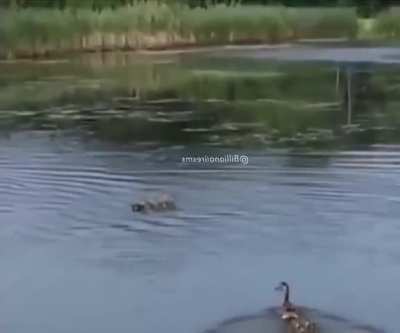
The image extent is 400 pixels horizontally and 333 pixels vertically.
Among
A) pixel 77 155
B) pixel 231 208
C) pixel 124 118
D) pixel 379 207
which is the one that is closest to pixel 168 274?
pixel 231 208

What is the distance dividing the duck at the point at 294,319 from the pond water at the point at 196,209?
0.15 m

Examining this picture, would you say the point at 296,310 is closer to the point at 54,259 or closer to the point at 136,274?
the point at 136,274

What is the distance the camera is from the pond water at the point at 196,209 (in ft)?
20.8

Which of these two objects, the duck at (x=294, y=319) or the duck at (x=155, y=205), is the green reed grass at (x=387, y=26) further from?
the duck at (x=294, y=319)

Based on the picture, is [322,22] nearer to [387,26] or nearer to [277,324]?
[387,26]

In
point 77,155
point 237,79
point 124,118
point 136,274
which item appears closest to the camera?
point 136,274

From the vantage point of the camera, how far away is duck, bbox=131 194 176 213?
8031 mm

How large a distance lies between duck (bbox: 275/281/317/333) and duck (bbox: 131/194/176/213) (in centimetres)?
196

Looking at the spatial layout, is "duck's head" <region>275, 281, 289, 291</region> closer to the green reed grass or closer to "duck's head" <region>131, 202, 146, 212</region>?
"duck's head" <region>131, 202, 146, 212</region>

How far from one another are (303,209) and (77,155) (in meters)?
3.10

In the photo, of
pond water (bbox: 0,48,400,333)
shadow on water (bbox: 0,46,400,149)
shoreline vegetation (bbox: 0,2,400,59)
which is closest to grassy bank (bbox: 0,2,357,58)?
shoreline vegetation (bbox: 0,2,400,59)

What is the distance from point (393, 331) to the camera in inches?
229

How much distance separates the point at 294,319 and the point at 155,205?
7.76ft

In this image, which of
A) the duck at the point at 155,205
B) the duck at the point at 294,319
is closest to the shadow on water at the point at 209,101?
the duck at the point at 155,205
